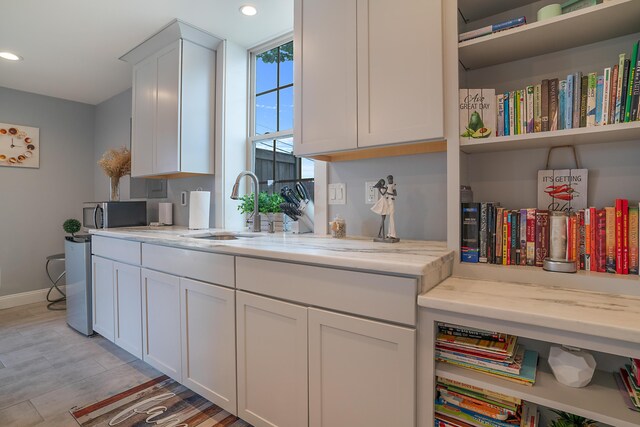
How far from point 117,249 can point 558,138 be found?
2655 mm

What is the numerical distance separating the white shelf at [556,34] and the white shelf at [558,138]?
1.23ft

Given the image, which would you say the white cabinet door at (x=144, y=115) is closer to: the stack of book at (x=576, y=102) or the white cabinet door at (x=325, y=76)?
the white cabinet door at (x=325, y=76)

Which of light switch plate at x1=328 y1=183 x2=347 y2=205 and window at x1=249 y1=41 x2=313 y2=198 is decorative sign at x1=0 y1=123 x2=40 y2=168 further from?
light switch plate at x1=328 y1=183 x2=347 y2=205

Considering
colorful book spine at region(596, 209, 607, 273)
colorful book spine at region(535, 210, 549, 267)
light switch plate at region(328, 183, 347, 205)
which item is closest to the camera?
colorful book spine at region(596, 209, 607, 273)

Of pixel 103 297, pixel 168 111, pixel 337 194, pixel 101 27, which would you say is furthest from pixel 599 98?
pixel 103 297

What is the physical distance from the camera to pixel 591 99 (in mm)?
1131

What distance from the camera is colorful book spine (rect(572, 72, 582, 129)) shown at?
116 centimetres

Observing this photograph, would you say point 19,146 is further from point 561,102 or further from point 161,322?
point 561,102

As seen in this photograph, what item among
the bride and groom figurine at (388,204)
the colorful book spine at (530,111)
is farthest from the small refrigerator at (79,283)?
the colorful book spine at (530,111)

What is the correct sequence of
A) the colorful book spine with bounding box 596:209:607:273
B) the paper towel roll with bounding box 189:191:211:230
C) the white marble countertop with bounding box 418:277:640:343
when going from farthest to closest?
the paper towel roll with bounding box 189:191:211:230 < the colorful book spine with bounding box 596:209:607:273 < the white marble countertop with bounding box 418:277:640:343

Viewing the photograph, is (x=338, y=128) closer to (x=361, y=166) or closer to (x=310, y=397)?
(x=361, y=166)

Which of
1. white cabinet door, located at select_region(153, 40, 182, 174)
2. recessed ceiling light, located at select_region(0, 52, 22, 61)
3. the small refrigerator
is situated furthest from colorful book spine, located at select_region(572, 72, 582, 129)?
recessed ceiling light, located at select_region(0, 52, 22, 61)

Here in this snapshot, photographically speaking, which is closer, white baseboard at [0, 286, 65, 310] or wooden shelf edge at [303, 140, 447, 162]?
wooden shelf edge at [303, 140, 447, 162]

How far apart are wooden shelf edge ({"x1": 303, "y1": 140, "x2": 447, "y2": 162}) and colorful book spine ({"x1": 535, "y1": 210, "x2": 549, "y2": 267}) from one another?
481 mm
